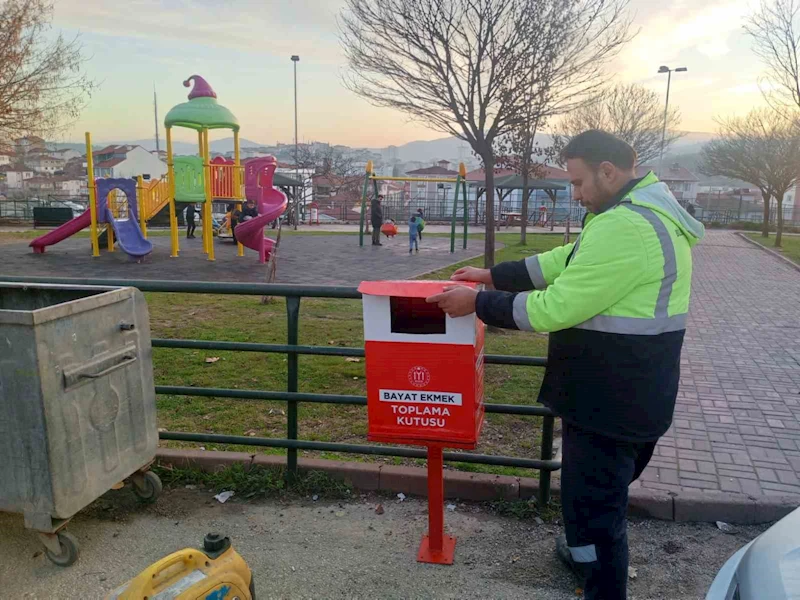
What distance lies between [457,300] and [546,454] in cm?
137

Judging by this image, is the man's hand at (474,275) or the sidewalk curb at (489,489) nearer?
the man's hand at (474,275)

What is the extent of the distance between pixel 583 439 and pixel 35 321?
2123mm

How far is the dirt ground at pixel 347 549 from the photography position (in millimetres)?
2734

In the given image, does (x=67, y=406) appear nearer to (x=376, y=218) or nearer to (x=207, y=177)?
(x=207, y=177)

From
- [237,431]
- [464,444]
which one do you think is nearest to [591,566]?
[464,444]

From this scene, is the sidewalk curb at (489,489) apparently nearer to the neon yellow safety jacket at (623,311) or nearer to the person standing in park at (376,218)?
the neon yellow safety jacket at (623,311)

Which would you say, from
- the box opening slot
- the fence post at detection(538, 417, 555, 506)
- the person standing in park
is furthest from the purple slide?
the box opening slot

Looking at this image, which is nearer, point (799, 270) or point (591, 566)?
point (591, 566)

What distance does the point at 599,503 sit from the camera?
7.79ft

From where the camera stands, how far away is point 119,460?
2.93m

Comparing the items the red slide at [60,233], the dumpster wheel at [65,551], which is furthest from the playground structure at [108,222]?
the dumpster wheel at [65,551]

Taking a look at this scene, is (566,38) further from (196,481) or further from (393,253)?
(393,253)

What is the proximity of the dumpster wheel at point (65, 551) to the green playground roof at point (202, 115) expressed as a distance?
50.8 ft

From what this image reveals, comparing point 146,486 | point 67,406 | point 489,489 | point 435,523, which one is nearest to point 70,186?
point 146,486
